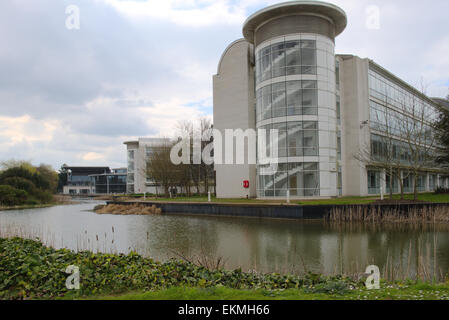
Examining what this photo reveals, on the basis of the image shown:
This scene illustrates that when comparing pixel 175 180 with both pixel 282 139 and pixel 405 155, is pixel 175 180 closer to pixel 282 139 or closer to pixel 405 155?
pixel 282 139

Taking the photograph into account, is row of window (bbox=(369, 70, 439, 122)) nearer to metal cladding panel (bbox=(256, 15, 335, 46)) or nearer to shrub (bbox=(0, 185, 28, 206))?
metal cladding panel (bbox=(256, 15, 335, 46))

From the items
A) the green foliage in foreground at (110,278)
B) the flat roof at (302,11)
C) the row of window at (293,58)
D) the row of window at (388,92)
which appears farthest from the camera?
the row of window at (388,92)

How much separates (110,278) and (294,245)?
8.69m

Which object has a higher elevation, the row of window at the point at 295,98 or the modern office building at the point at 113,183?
the row of window at the point at 295,98

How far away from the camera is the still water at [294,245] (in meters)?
9.70

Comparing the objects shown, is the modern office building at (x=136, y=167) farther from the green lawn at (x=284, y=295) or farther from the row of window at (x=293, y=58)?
the green lawn at (x=284, y=295)

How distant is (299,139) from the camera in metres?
28.1

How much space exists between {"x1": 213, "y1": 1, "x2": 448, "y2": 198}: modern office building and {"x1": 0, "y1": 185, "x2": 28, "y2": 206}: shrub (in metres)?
28.5

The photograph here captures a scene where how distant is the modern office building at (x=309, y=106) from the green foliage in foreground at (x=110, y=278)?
2195 cm

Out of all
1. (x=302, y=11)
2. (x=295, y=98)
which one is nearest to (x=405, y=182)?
(x=295, y=98)

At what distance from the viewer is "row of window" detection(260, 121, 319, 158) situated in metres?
28.0

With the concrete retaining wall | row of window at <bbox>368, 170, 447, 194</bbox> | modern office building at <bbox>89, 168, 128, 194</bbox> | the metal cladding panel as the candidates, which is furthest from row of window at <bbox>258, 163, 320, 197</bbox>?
modern office building at <bbox>89, 168, 128, 194</bbox>

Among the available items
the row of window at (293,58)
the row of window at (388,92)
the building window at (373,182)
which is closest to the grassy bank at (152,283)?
the row of window at (293,58)
